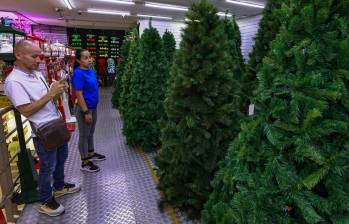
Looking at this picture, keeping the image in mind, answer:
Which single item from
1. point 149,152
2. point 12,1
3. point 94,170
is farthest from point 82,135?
point 12,1

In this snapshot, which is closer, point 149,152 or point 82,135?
point 82,135

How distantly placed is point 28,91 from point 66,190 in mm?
1364

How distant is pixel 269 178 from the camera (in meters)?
1.27

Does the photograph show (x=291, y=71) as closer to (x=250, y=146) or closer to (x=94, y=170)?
(x=250, y=146)

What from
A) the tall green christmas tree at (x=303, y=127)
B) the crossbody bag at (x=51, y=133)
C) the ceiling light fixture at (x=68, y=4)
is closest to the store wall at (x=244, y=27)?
the ceiling light fixture at (x=68, y=4)

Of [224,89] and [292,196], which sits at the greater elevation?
[224,89]

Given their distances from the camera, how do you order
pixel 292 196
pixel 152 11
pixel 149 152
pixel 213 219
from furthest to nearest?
pixel 152 11 < pixel 149 152 < pixel 213 219 < pixel 292 196

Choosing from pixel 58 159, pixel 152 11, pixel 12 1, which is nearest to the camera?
pixel 58 159

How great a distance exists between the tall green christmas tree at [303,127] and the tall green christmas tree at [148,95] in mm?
3054

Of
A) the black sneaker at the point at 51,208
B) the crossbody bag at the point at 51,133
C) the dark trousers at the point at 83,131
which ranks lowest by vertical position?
the black sneaker at the point at 51,208

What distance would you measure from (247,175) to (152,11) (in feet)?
31.5

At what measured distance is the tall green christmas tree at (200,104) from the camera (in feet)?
7.66

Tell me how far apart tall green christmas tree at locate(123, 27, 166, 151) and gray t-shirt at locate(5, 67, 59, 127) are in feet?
6.48

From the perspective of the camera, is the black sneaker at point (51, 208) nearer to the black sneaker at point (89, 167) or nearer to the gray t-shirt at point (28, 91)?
the gray t-shirt at point (28, 91)
